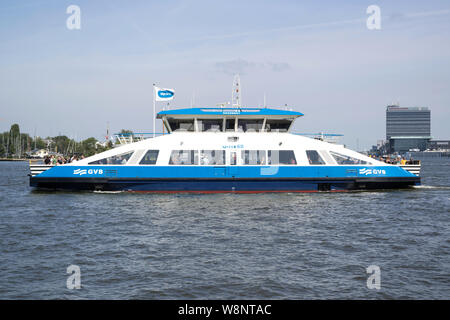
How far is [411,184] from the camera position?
79.2ft

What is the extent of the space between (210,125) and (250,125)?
7.46 ft

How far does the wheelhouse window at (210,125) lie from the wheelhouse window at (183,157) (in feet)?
5.76

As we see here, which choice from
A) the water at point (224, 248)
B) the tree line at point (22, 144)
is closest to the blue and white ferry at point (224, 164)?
the water at point (224, 248)

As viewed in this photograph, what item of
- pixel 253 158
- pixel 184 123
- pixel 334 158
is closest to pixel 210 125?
pixel 184 123

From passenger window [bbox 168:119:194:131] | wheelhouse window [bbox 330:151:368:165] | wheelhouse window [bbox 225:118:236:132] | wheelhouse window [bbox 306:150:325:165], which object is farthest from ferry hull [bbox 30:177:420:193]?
passenger window [bbox 168:119:194:131]

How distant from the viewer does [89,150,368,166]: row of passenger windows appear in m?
23.3

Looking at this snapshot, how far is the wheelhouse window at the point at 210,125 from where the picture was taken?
24.6 metres

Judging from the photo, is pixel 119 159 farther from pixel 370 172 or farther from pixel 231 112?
pixel 370 172

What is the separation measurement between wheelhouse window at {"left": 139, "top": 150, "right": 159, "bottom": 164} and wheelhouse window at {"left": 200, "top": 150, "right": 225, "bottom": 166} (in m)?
2.45

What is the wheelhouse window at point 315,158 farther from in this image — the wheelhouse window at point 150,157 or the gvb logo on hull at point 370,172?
the wheelhouse window at point 150,157

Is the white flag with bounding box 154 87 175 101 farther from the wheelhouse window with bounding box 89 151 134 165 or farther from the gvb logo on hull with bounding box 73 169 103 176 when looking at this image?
the gvb logo on hull with bounding box 73 169 103 176
